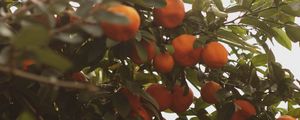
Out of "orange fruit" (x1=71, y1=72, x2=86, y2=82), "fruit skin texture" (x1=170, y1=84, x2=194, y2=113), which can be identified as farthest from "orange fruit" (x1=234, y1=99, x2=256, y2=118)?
"orange fruit" (x1=71, y1=72, x2=86, y2=82)

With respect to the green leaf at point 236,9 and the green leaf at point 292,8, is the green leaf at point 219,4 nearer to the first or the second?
the green leaf at point 236,9

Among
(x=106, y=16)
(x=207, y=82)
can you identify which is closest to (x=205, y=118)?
(x=207, y=82)

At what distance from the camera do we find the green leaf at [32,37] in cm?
57

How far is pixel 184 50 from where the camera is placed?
1.42 metres

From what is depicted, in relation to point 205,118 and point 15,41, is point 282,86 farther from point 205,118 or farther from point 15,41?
point 15,41

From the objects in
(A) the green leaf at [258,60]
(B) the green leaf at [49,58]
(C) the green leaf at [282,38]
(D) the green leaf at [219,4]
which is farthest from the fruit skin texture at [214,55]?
(B) the green leaf at [49,58]

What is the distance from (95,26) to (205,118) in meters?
1.08

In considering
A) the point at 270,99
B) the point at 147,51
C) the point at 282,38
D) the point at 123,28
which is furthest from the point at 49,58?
the point at 282,38

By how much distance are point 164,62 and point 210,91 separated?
0.26m

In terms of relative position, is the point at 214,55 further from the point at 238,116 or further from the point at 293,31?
the point at 293,31

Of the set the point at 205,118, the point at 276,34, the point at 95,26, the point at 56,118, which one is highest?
the point at 95,26

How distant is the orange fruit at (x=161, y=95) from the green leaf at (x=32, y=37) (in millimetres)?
963

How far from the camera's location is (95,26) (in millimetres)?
755

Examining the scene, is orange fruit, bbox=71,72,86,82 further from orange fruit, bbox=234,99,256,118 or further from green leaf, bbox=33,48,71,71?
green leaf, bbox=33,48,71,71
